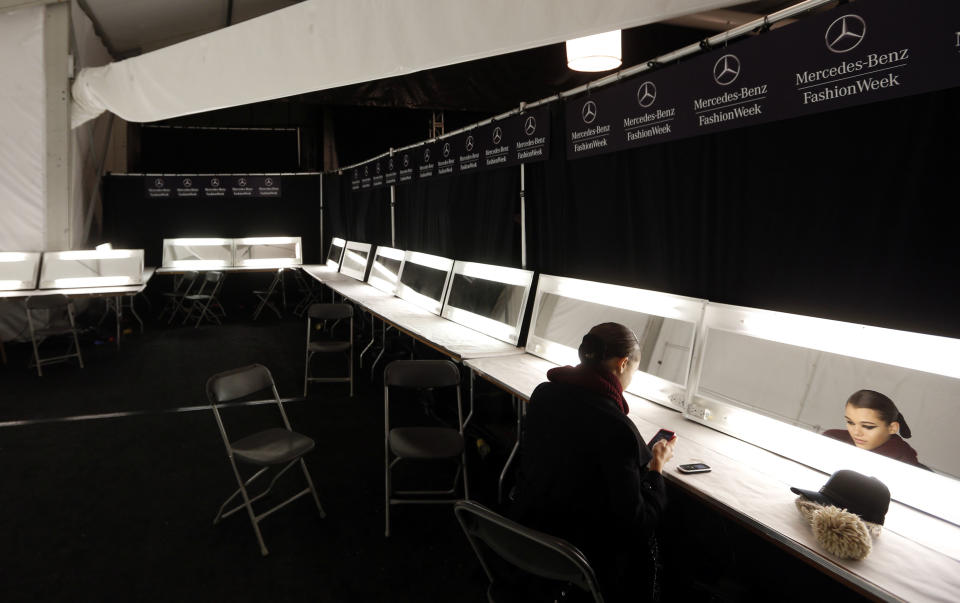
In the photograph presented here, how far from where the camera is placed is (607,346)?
5.66 ft

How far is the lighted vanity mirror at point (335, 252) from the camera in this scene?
8289 mm

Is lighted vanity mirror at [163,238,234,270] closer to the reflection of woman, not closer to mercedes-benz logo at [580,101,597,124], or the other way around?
mercedes-benz logo at [580,101,597,124]

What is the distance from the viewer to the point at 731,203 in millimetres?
2232

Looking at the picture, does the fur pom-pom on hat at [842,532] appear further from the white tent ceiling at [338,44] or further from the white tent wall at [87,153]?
the white tent wall at [87,153]

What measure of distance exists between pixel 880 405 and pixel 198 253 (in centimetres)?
909

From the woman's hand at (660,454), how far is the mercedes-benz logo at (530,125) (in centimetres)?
226

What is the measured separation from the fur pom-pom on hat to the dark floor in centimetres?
50

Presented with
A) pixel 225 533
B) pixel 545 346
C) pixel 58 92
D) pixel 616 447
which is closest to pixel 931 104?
pixel 616 447

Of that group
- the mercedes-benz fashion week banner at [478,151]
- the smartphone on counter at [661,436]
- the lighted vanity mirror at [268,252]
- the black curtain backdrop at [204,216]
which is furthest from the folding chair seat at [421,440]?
the black curtain backdrop at [204,216]

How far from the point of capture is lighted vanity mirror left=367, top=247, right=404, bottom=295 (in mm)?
5770

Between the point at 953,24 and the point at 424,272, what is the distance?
13.3 ft

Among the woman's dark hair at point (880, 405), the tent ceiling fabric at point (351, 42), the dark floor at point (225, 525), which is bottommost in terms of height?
the dark floor at point (225, 525)

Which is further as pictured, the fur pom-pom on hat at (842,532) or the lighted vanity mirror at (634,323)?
the lighted vanity mirror at (634,323)

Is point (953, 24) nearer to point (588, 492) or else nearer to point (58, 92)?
point (588, 492)
